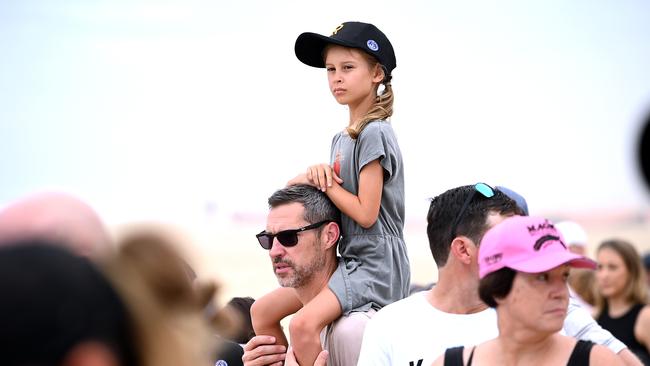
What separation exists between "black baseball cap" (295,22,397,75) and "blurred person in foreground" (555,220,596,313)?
2735mm

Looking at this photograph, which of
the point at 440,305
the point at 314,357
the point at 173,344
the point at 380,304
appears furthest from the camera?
the point at 380,304

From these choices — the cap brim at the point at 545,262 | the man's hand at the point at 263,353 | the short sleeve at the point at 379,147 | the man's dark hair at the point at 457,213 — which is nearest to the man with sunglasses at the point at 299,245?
the man's hand at the point at 263,353

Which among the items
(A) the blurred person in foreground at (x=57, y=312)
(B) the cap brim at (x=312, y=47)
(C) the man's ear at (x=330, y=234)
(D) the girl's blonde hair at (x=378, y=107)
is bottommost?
(C) the man's ear at (x=330, y=234)

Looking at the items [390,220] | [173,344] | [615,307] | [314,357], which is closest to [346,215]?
[390,220]

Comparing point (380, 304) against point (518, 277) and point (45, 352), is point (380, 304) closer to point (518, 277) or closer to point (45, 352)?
point (518, 277)

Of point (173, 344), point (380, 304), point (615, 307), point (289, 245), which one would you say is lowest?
point (615, 307)

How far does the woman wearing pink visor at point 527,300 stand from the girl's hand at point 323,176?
128 cm

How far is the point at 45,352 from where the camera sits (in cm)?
97

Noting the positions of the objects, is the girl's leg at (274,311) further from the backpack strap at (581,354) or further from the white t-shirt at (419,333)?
the backpack strap at (581,354)

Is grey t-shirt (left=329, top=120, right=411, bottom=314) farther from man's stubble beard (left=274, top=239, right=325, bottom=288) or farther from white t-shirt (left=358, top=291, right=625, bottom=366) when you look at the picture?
white t-shirt (left=358, top=291, right=625, bottom=366)

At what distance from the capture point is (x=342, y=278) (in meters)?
4.43

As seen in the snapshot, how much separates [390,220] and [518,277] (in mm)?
1392

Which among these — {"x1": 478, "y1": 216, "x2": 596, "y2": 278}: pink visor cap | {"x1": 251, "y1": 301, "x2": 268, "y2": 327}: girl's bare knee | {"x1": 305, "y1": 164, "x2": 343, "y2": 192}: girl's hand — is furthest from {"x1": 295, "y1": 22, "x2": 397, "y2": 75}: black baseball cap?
{"x1": 478, "y1": 216, "x2": 596, "y2": 278}: pink visor cap

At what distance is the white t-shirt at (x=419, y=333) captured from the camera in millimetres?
3707
